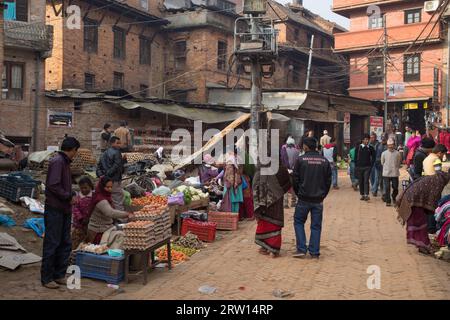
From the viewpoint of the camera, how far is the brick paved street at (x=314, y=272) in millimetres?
6082

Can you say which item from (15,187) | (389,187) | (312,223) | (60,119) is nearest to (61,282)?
(312,223)

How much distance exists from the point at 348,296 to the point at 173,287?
7.32 ft

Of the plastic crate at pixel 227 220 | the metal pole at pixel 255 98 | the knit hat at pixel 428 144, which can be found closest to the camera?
the knit hat at pixel 428 144

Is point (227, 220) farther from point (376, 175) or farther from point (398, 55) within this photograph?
point (398, 55)

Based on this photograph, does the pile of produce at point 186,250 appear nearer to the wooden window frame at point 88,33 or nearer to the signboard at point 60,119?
the signboard at point 60,119

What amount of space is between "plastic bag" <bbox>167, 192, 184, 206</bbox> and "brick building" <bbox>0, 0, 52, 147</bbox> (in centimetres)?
1314

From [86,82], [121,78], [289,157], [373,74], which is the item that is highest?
[373,74]

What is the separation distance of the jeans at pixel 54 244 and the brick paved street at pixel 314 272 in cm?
93

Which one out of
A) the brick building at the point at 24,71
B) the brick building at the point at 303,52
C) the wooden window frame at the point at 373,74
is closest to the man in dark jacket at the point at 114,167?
the brick building at the point at 24,71

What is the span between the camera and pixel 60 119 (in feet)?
70.5

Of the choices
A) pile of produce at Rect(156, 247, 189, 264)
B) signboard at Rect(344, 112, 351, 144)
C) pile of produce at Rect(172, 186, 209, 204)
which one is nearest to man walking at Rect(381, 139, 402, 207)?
pile of produce at Rect(172, 186, 209, 204)

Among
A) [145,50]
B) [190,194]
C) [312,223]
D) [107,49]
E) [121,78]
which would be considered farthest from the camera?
[145,50]

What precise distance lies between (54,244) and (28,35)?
17390mm

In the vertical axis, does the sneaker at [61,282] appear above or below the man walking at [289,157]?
below
